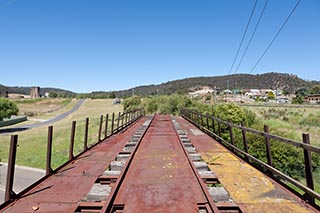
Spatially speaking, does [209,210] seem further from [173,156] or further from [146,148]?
[146,148]

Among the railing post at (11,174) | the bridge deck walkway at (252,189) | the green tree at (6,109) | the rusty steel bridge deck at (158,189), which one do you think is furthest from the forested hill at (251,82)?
the railing post at (11,174)

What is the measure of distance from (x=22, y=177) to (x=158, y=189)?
23602 mm

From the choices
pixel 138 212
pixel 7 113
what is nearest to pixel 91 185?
pixel 138 212

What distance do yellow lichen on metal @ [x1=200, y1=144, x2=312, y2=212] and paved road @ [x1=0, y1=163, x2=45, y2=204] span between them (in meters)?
20.5

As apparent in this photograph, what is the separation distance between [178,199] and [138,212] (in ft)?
2.28

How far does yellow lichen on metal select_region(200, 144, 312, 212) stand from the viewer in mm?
3496

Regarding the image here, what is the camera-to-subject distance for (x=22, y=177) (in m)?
23.3

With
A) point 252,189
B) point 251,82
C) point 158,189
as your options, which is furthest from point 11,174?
point 251,82

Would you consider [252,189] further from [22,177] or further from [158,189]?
[22,177]

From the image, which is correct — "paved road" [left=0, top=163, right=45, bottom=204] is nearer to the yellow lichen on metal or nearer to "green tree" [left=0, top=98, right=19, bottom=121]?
the yellow lichen on metal

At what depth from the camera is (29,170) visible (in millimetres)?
25125

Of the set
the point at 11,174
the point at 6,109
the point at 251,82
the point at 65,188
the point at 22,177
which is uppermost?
the point at 251,82

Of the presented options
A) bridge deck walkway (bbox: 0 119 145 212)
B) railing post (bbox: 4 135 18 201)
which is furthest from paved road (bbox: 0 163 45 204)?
railing post (bbox: 4 135 18 201)

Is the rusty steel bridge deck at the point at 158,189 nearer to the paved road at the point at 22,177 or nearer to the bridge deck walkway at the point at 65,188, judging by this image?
the bridge deck walkway at the point at 65,188
